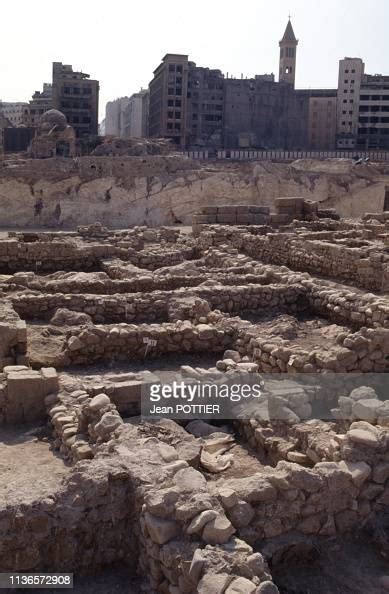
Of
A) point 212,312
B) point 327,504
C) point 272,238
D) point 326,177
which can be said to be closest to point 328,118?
point 326,177

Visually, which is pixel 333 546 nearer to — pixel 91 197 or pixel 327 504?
pixel 327 504

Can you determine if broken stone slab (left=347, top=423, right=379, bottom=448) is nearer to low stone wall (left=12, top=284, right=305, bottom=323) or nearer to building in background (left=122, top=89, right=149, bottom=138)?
low stone wall (left=12, top=284, right=305, bottom=323)

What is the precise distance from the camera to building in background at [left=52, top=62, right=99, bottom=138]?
57000 millimetres

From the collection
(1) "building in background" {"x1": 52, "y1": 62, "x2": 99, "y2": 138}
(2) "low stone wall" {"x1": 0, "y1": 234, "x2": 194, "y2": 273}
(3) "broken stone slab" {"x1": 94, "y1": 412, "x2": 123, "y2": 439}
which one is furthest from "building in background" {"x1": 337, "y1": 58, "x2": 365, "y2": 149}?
(3) "broken stone slab" {"x1": 94, "y1": 412, "x2": 123, "y2": 439}

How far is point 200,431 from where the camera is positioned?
6.07 metres

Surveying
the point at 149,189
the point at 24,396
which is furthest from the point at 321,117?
the point at 24,396

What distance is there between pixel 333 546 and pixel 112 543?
151 cm

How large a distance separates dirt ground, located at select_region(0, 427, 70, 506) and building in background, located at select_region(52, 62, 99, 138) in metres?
54.0

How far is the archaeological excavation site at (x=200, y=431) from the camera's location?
13.1 ft

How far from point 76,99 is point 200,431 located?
183 feet

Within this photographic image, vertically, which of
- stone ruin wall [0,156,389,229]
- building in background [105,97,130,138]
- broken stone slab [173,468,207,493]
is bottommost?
broken stone slab [173,468,207,493]

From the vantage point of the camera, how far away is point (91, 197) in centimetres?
2600

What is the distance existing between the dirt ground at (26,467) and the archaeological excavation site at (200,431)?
0.02 metres

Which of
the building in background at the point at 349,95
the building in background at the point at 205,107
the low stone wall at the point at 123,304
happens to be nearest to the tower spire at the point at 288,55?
the building in background at the point at 349,95
